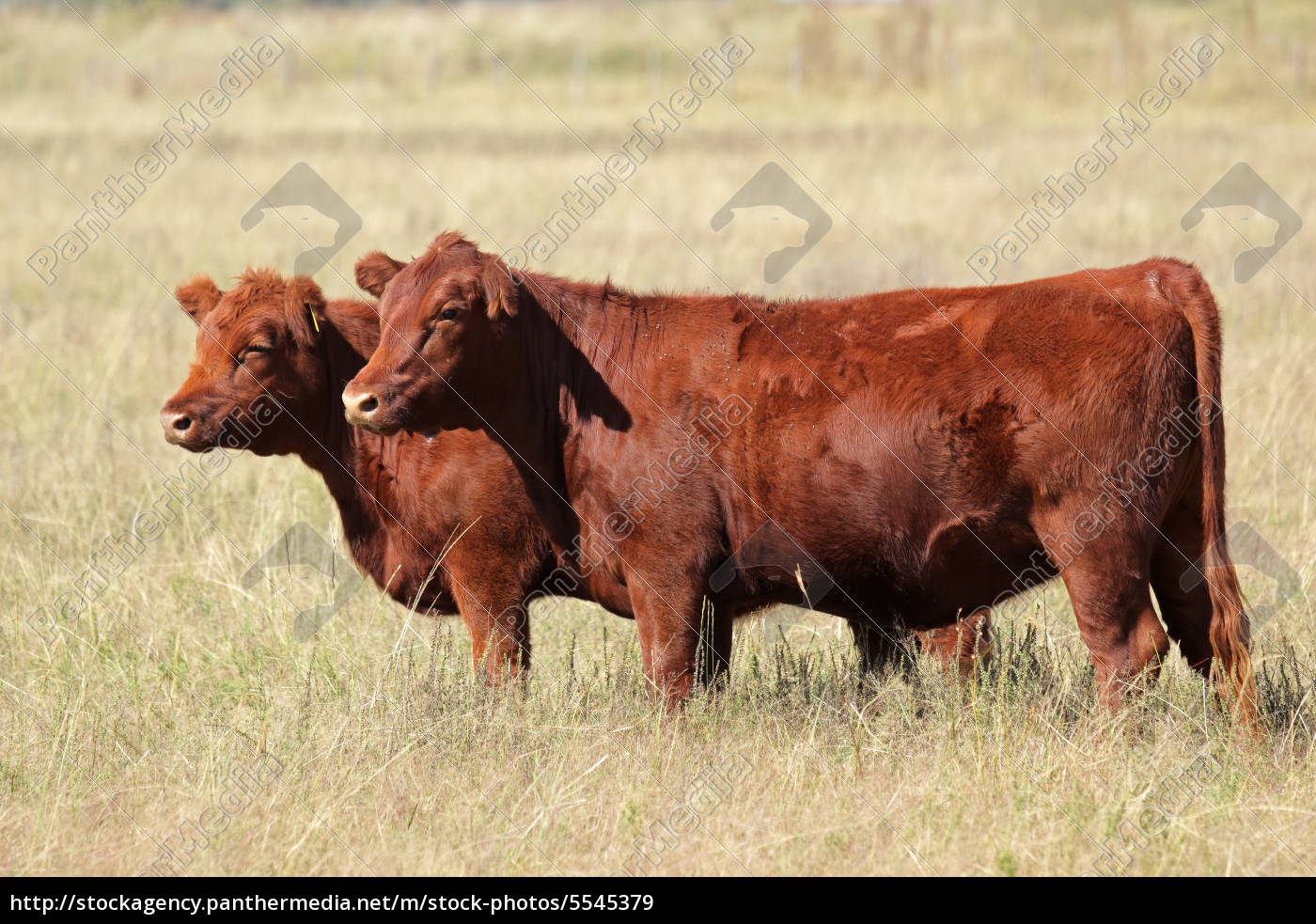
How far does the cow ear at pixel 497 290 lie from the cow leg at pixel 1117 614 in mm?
2047

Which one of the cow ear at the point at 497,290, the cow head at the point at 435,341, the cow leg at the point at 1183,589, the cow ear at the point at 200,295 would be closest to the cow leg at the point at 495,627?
the cow head at the point at 435,341

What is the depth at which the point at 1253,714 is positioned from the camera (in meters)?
4.69

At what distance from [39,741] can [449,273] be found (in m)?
2.15

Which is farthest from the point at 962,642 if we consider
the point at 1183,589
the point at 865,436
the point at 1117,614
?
the point at 865,436

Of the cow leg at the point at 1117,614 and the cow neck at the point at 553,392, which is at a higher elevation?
the cow neck at the point at 553,392

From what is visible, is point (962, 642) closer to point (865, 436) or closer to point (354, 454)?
point (865, 436)

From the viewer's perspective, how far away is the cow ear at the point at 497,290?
15.8 ft

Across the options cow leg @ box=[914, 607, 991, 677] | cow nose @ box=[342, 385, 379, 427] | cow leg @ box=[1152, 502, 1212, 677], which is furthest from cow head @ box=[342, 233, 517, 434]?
cow leg @ box=[1152, 502, 1212, 677]

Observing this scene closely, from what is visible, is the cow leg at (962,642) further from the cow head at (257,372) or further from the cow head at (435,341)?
the cow head at (257,372)

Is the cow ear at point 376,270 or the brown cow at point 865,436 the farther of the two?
the cow ear at point 376,270

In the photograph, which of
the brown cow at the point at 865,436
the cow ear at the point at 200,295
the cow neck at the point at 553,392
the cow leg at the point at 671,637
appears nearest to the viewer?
the brown cow at the point at 865,436

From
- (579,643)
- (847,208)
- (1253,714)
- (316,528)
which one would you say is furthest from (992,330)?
(847,208)
